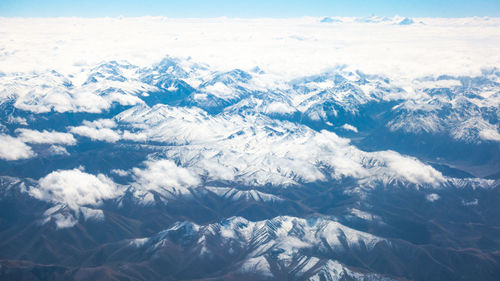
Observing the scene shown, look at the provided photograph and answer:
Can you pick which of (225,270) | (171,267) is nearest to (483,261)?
Result: (225,270)

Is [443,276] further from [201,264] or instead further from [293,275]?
[201,264]

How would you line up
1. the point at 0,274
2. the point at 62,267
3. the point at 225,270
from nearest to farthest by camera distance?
the point at 0,274, the point at 62,267, the point at 225,270

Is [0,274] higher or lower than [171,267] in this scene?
higher

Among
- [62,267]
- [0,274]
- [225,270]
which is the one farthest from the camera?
[225,270]

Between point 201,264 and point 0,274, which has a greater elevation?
point 0,274

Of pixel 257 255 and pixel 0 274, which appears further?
pixel 257 255

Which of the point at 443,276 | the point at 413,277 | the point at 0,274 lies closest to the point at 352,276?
the point at 413,277

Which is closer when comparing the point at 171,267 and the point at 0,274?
the point at 0,274

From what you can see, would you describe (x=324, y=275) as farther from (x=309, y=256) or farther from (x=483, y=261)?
(x=483, y=261)
